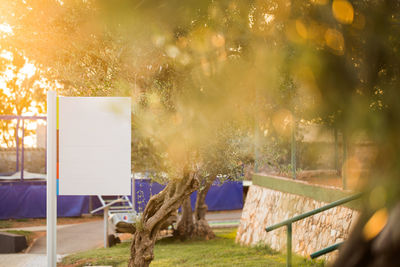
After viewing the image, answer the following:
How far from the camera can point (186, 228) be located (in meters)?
14.8

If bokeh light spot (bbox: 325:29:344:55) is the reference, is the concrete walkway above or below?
below

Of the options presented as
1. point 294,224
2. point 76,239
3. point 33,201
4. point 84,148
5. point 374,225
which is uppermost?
point 84,148

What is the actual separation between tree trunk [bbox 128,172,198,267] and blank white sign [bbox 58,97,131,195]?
60.0 inches

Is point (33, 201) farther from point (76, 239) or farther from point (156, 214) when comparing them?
point (156, 214)

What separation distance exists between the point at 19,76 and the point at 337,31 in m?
28.7

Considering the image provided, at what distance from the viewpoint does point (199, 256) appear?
11062mm

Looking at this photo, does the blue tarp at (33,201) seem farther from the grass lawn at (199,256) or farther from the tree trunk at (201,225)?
the grass lawn at (199,256)

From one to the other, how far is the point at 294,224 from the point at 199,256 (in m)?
2.28

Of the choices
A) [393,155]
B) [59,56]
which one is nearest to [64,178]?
[59,56]

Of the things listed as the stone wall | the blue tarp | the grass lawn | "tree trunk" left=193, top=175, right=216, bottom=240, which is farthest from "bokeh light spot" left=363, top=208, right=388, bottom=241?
the blue tarp

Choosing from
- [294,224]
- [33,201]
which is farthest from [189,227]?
[33,201]

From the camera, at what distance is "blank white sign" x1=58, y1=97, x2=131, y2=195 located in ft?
17.0

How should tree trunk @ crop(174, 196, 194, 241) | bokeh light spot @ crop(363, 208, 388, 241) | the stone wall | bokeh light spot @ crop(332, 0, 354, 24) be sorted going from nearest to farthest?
bokeh light spot @ crop(363, 208, 388, 241) < bokeh light spot @ crop(332, 0, 354, 24) < the stone wall < tree trunk @ crop(174, 196, 194, 241)

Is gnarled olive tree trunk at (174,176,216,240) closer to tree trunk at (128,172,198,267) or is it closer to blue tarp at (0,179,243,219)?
blue tarp at (0,179,243,219)
